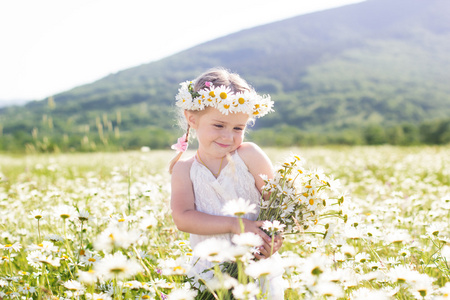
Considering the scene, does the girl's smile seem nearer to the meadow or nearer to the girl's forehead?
the girl's forehead

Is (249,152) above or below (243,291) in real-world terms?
above

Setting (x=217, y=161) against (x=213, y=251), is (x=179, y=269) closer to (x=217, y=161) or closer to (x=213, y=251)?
(x=213, y=251)

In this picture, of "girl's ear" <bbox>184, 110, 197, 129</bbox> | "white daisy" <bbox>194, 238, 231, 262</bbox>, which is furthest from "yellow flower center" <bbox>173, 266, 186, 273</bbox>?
"girl's ear" <bbox>184, 110, 197, 129</bbox>

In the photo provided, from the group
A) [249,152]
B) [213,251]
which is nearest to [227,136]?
[249,152]

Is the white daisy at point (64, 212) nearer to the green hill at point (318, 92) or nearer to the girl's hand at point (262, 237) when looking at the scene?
the girl's hand at point (262, 237)

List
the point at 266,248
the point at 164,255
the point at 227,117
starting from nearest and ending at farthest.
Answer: the point at 266,248 → the point at 227,117 → the point at 164,255

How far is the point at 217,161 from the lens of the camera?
292 cm

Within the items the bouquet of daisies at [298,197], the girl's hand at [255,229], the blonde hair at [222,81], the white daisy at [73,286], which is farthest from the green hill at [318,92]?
the white daisy at [73,286]

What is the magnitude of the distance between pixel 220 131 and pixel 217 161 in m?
0.24

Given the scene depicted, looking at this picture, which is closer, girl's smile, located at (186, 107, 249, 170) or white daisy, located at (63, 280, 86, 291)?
white daisy, located at (63, 280, 86, 291)

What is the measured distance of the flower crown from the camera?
8.78 ft

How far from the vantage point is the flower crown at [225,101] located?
2.68 meters

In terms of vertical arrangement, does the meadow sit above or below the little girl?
below

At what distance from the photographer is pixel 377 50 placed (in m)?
186
